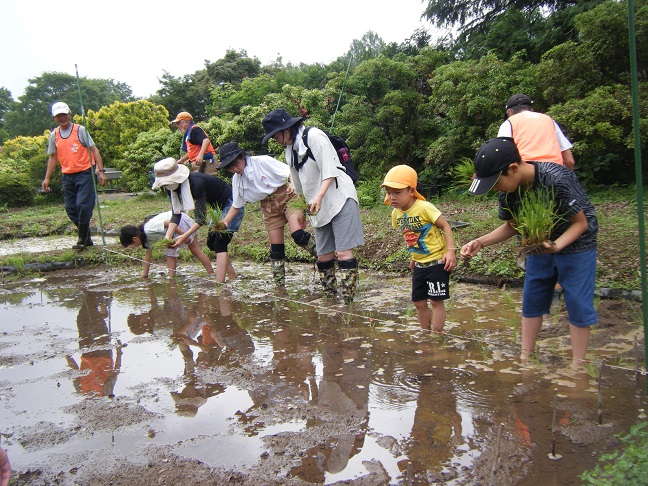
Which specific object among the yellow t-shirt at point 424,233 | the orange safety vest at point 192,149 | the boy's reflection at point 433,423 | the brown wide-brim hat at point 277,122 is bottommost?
the boy's reflection at point 433,423

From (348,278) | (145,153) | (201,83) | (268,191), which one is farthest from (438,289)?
(201,83)

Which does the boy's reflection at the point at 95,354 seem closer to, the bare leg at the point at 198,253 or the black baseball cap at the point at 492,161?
the bare leg at the point at 198,253

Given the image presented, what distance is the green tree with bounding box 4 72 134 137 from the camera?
4906cm

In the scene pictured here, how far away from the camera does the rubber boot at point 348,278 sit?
17.9 ft

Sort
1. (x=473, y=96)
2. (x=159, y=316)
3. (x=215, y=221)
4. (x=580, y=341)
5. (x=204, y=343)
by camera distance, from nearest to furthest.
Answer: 1. (x=580, y=341)
2. (x=204, y=343)
3. (x=159, y=316)
4. (x=215, y=221)
5. (x=473, y=96)

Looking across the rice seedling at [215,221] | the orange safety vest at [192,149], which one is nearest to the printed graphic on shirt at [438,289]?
the rice seedling at [215,221]

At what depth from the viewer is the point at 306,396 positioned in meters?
→ 3.52

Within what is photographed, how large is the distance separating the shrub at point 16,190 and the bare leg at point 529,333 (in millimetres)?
19355

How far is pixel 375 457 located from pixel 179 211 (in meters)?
4.72

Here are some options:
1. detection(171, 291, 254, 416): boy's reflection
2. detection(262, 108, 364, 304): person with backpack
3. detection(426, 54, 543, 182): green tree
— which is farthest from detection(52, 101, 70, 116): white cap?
detection(426, 54, 543, 182): green tree

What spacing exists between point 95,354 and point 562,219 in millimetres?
3597

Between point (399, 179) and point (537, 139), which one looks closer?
point (399, 179)

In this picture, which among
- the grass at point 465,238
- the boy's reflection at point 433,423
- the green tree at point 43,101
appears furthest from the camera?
the green tree at point 43,101

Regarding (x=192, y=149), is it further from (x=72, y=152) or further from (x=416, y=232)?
(x=416, y=232)
